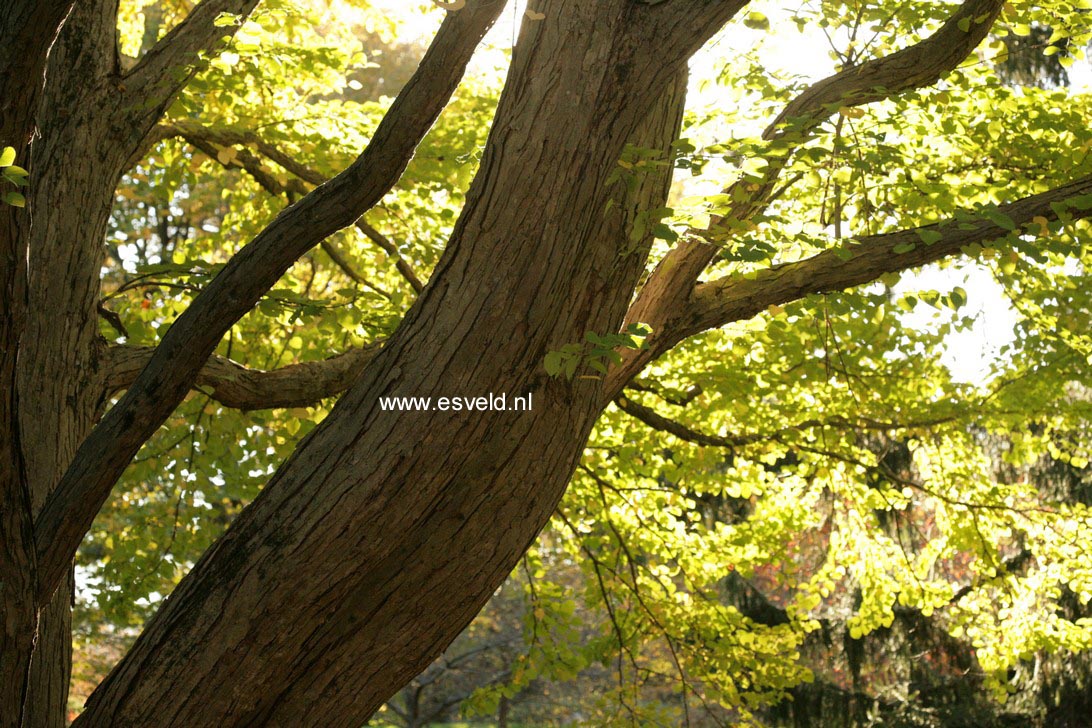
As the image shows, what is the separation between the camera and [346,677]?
2887 millimetres

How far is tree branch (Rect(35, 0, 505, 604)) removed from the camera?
2.72 metres

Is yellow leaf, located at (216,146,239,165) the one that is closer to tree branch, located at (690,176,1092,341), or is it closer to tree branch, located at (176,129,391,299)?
tree branch, located at (176,129,391,299)

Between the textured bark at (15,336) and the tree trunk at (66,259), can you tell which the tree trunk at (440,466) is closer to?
the textured bark at (15,336)

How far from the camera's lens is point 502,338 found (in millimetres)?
2922

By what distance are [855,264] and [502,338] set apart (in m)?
1.76

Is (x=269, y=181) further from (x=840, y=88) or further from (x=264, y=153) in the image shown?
(x=840, y=88)

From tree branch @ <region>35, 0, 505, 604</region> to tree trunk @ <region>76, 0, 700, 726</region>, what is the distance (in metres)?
0.34

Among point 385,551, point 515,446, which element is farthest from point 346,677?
point 515,446

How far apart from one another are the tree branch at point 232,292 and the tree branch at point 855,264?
168 centimetres

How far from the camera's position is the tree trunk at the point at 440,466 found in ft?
9.12

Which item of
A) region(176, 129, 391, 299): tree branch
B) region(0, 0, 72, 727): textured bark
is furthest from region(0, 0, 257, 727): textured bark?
region(176, 129, 391, 299): tree branch

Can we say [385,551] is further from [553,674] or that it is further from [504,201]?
[553,674]


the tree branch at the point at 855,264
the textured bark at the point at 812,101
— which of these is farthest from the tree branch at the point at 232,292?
the tree branch at the point at 855,264

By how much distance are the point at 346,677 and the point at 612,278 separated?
4.78 ft
